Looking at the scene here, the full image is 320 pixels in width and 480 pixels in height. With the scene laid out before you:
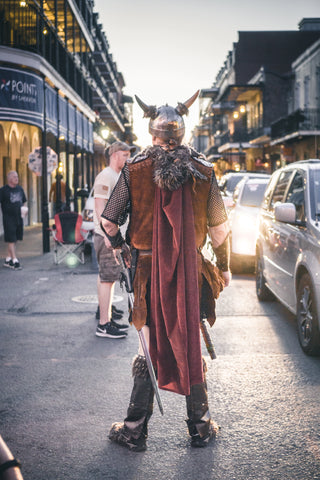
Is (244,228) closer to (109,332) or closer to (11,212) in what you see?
(11,212)

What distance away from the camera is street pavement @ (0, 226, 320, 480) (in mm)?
3602

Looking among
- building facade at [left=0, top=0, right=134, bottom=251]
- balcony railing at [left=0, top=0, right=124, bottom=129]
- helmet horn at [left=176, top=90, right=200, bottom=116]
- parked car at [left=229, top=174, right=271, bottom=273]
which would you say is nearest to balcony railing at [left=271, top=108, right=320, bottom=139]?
building facade at [left=0, top=0, right=134, bottom=251]

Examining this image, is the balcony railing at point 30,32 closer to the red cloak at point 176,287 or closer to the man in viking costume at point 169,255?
the man in viking costume at point 169,255

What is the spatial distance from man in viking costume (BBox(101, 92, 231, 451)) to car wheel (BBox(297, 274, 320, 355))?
6.68ft

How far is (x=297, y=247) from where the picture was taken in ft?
20.6

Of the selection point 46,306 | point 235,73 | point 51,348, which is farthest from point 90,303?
point 235,73

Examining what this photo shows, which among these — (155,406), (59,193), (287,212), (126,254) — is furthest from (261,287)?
(59,193)

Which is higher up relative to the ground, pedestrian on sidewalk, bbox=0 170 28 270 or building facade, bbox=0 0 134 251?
building facade, bbox=0 0 134 251

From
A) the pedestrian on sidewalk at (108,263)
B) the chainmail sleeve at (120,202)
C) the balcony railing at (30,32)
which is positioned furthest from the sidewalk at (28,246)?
the chainmail sleeve at (120,202)

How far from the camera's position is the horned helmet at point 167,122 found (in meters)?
3.73

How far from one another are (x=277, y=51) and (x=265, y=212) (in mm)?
55822

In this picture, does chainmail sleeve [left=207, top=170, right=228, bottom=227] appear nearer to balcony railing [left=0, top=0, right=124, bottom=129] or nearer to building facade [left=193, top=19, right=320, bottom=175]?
balcony railing [left=0, top=0, right=124, bottom=129]

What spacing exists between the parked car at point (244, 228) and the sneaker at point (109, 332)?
5.00 metres

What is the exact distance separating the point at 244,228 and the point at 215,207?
25.5ft
